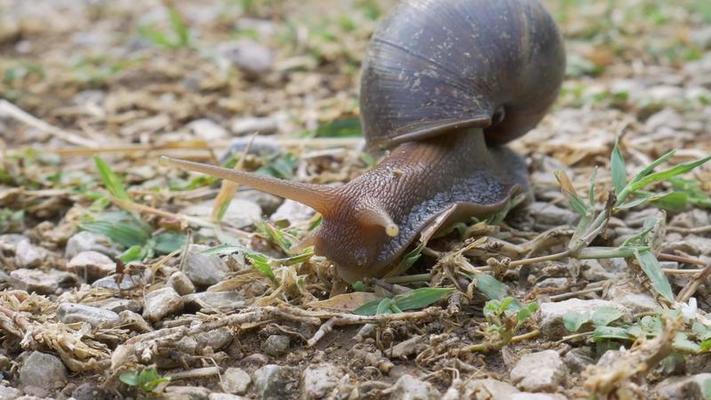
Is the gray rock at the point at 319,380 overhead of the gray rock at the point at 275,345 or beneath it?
overhead

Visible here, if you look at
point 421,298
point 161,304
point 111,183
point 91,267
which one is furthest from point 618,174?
point 111,183

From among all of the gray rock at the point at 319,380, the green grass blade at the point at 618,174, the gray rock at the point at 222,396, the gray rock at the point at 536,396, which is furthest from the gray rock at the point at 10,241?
the green grass blade at the point at 618,174

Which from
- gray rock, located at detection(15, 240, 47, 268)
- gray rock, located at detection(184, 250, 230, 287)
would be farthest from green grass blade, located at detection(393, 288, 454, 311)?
gray rock, located at detection(15, 240, 47, 268)

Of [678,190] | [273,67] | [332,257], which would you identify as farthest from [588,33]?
[332,257]

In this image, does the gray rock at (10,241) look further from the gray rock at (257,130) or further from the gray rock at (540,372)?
the gray rock at (540,372)

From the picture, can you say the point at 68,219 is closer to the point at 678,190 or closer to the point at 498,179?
the point at 498,179

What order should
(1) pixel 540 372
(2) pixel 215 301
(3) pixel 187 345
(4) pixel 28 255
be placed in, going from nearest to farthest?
1. (1) pixel 540 372
2. (3) pixel 187 345
3. (2) pixel 215 301
4. (4) pixel 28 255

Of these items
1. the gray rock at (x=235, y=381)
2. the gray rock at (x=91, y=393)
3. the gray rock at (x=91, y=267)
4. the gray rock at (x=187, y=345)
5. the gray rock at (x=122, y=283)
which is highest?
the gray rock at (x=187, y=345)

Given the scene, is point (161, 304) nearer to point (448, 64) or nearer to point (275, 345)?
point (275, 345)
